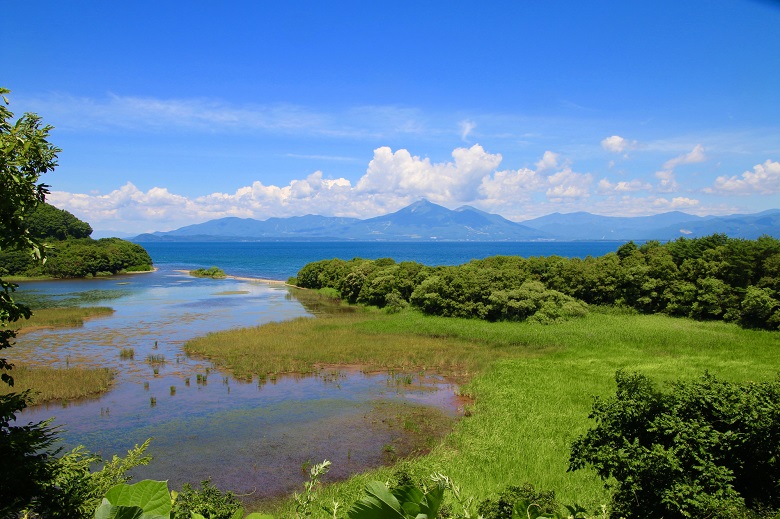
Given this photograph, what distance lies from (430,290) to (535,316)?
8.55 meters

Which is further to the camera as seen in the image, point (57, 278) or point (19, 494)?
point (57, 278)

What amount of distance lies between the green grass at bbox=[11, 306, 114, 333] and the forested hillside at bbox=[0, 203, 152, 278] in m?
25.4

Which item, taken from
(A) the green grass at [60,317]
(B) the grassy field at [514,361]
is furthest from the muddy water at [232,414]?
(A) the green grass at [60,317]

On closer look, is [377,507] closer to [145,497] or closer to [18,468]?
[145,497]

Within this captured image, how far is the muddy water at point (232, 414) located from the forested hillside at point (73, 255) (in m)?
Answer: 44.2

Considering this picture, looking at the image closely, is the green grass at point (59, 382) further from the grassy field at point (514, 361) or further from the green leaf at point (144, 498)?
the green leaf at point (144, 498)

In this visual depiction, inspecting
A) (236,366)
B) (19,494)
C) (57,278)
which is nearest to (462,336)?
(236,366)

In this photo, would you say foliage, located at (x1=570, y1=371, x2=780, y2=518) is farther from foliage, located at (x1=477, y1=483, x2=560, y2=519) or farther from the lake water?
the lake water

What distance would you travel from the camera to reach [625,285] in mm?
39250

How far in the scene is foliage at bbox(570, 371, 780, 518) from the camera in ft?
27.1

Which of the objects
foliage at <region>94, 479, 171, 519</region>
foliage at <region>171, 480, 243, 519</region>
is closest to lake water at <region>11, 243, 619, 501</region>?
foliage at <region>171, 480, 243, 519</region>

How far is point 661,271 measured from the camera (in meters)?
37.6

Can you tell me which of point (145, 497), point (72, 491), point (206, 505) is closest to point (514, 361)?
point (206, 505)

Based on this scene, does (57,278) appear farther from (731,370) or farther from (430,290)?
(731,370)
